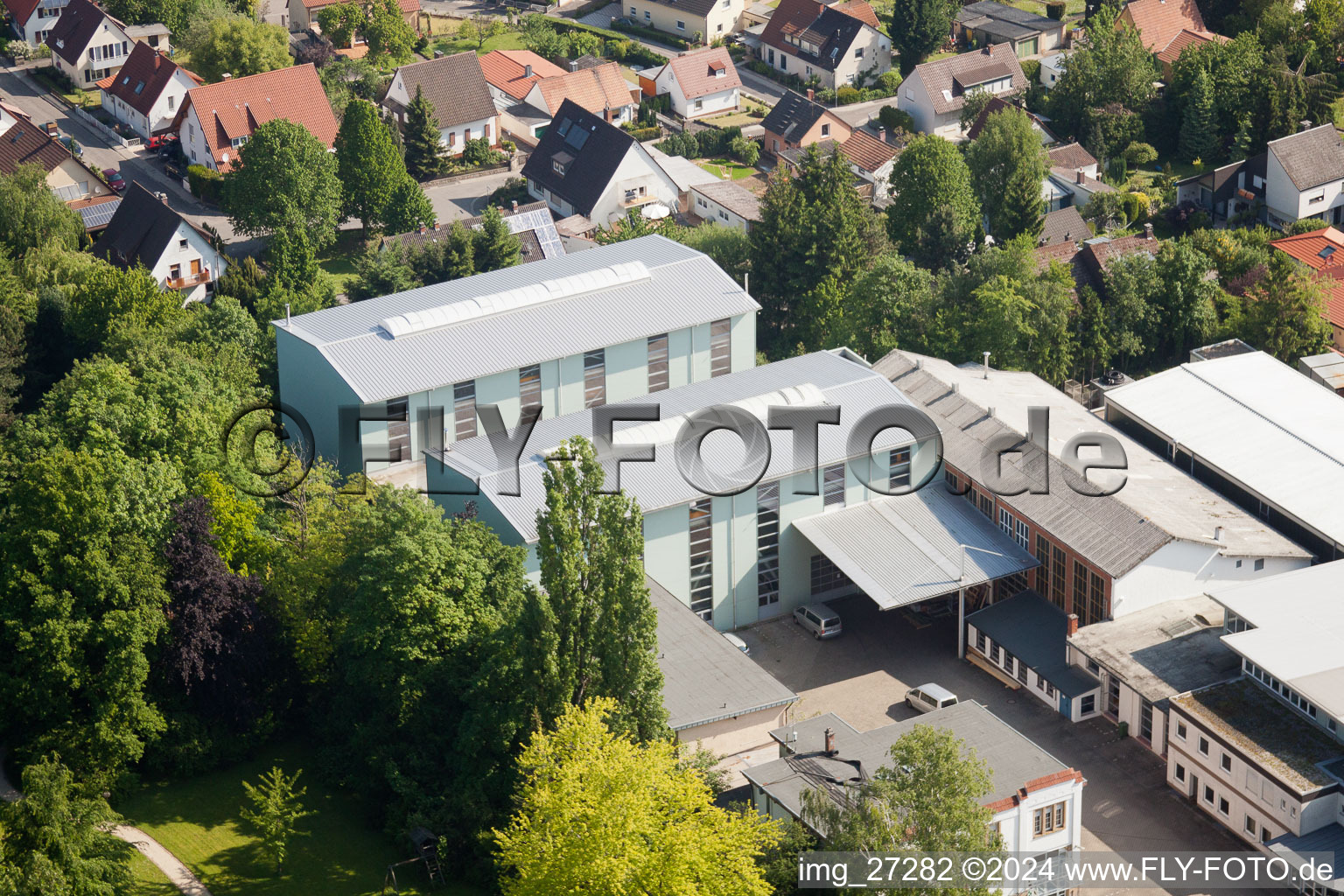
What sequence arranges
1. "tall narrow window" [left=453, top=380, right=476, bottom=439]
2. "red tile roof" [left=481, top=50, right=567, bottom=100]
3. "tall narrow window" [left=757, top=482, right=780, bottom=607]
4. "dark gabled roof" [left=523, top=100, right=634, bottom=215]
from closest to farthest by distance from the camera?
"tall narrow window" [left=757, top=482, right=780, bottom=607], "tall narrow window" [left=453, top=380, right=476, bottom=439], "dark gabled roof" [left=523, top=100, right=634, bottom=215], "red tile roof" [left=481, top=50, right=567, bottom=100]

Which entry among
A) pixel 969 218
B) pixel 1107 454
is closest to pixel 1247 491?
pixel 1107 454

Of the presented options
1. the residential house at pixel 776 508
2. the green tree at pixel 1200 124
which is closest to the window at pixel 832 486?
the residential house at pixel 776 508

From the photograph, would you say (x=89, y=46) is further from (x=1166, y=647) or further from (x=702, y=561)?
(x=1166, y=647)

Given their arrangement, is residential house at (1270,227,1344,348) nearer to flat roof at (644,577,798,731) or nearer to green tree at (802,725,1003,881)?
flat roof at (644,577,798,731)

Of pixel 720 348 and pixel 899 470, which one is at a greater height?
pixel 720 348

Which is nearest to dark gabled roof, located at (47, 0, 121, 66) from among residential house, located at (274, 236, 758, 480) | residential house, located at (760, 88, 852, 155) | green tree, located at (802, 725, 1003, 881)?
residential house, located at (760, 88, 852, 155)

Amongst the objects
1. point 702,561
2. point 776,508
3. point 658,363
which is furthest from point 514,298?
point 776,508

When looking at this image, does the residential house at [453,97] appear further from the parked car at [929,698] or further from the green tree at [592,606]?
the green tree at [592,606]
